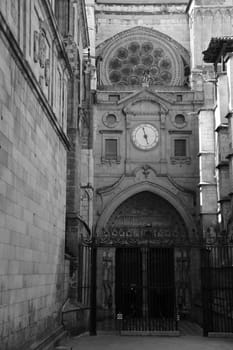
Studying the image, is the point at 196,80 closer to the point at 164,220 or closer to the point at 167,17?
the point at 167,17

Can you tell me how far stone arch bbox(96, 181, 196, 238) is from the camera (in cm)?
2830

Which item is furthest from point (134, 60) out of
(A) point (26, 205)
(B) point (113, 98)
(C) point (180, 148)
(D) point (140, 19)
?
(A) point (26, 205)

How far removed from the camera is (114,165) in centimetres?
2936

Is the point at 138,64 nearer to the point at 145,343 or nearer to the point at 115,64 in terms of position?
the point at 115,64

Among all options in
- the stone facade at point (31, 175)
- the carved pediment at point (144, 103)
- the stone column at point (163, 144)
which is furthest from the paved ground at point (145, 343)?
the carved pediment at point (144, 103)

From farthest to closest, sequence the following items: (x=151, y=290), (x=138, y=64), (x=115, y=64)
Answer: (x=138, y=64), (x=115, y=64), (x=151, y=290)

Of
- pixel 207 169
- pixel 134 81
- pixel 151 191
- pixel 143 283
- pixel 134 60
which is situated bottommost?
pixel 143 283

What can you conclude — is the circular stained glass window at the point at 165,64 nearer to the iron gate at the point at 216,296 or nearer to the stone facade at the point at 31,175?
the iron gate at the point at 216,296

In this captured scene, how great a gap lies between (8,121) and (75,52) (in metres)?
11.5

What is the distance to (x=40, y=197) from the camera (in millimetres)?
12453

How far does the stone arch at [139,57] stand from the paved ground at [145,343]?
59.7 feet

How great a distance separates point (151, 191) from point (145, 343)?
1298cm

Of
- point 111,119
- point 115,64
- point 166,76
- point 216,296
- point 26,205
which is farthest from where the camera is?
point 115,64

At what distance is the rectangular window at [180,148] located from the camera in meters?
Answer: 29.8
